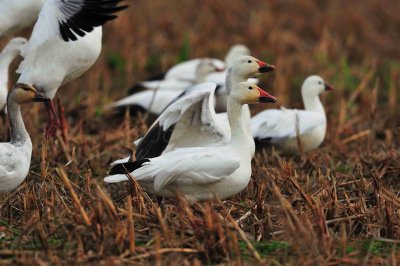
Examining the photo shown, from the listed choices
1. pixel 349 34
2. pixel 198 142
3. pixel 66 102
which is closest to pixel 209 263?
pixel 198 142

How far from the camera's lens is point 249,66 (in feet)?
21.8

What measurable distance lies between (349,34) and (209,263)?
324 inches

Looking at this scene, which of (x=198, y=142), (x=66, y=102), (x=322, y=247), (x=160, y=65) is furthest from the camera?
(x=160, y=65)

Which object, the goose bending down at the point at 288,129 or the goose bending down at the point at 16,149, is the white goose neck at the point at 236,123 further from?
the goose bending down at the point at 288,129

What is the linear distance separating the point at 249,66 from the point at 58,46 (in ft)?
4.80

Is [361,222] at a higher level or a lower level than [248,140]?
lower

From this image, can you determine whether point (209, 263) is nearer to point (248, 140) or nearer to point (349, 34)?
point (248, 140)

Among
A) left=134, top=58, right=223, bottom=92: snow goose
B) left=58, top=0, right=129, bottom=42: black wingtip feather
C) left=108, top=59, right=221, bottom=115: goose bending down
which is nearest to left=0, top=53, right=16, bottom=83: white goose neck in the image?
left=58, top=0, right=129, bottom=42: black wingtip feather

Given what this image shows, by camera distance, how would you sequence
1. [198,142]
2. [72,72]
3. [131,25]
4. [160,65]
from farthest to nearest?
Answer: 1. [131,25]
2. [160,65]
3. [72,72]
4. [198,142]

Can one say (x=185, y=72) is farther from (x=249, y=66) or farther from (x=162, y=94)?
(x=249, y=66)

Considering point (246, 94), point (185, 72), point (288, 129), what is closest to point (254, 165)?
point (288, 129)

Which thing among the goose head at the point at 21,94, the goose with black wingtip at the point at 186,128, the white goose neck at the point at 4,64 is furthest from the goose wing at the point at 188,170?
the white goose neck at the point at 4,64

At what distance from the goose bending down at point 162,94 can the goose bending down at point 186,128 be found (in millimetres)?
2261

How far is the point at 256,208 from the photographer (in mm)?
5254
